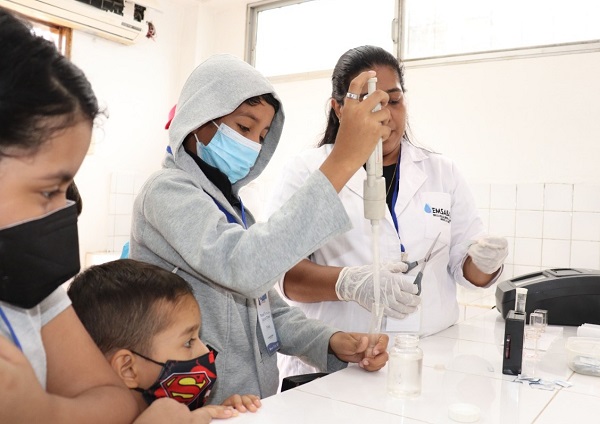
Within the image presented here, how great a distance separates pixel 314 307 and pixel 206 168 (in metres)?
0.75

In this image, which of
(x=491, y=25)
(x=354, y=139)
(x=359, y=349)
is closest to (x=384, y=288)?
(x=359, y=349)

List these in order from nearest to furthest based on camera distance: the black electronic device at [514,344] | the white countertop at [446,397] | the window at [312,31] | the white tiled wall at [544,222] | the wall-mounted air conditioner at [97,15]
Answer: the white countertop at [446,397], the black electronic device at [514,344], the white tiled wall at [544,222], the wall-mounted air conditioner at [97,15], the window at [312,31]

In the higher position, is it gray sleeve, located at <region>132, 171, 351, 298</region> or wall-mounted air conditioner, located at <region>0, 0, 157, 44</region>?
wall-mounted air conditioner, located at <region>0, 0, 157, 44</region>

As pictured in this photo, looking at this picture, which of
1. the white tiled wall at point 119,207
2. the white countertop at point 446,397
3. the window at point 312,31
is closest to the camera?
the white countertop at point 446,397

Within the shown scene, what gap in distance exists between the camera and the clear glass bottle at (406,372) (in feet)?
3.49

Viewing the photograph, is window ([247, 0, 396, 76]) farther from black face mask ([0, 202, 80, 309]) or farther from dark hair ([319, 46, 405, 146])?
black face mask ([0, 202, 80, 309])

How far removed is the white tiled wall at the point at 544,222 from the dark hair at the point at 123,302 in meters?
2.47

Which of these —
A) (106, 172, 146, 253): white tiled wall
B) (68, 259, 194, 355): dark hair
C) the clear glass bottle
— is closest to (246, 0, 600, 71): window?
(106, 172, 146, 253): white tiled wall

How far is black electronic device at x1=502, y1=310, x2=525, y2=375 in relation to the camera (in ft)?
4.02

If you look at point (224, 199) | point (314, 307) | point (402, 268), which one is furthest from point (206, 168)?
point (314, 307)

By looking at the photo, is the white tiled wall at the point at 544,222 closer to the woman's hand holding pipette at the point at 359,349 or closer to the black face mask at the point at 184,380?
the woman's hand holding pipette at the point at 359,349

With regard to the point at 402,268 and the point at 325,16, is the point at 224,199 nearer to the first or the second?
the point at 402,268

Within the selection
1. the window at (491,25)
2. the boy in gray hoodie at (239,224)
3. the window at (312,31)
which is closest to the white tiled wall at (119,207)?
the window at (312,31)

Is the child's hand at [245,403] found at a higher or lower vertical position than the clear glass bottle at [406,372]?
lower
